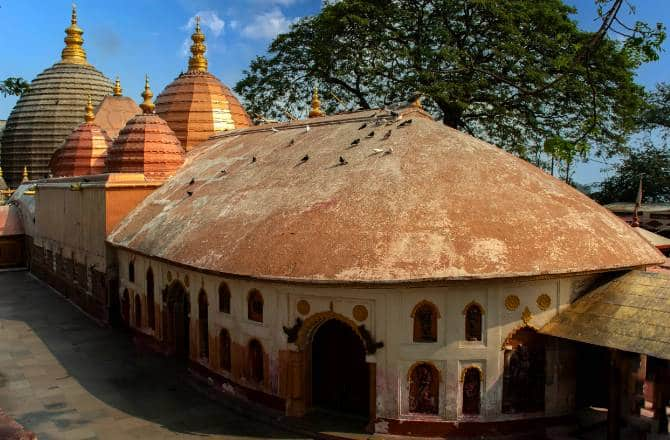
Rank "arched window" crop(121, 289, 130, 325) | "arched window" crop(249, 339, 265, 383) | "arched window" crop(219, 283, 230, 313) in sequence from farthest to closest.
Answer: "arched window" crop(121, 289, 130, 325) < "arched window" crop(219, 283, 230, 313) < "arched window" crop(249, 339, 265, 383)

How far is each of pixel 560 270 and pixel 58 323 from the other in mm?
15725

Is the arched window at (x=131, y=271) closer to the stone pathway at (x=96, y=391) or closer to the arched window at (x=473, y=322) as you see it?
the stone pathway at (x=96, y=391)

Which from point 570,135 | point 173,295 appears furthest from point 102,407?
point 570,135

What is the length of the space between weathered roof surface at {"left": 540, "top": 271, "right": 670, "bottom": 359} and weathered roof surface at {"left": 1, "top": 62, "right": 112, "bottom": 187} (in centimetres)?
3513

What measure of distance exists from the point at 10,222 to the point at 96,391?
73.1 ft

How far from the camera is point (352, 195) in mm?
11969

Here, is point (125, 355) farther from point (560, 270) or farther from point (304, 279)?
point (560, 270)

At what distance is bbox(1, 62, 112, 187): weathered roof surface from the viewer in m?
38.4

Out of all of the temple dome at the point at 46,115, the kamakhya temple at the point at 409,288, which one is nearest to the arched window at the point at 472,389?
the kamakhya temple at the point at 409,288

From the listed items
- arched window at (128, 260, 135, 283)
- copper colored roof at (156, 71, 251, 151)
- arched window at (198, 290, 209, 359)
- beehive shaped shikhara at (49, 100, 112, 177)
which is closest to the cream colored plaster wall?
arched window at (198, 290, 209, 359)

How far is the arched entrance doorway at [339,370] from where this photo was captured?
11227mm

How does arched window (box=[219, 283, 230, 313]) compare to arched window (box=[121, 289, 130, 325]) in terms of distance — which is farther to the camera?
arched window (box=[121, 289, 130, 325])

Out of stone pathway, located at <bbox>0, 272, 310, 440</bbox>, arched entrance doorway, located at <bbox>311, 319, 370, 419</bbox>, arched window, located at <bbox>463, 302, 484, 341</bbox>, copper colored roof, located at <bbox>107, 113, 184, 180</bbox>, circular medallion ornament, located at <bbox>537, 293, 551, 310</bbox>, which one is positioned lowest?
stone pathway, located at <bbox>0, 272, 310, 440</bbox>

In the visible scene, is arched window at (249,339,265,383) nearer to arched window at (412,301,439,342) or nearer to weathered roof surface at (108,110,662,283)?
weathered roof surface at (108,110,662,283)
